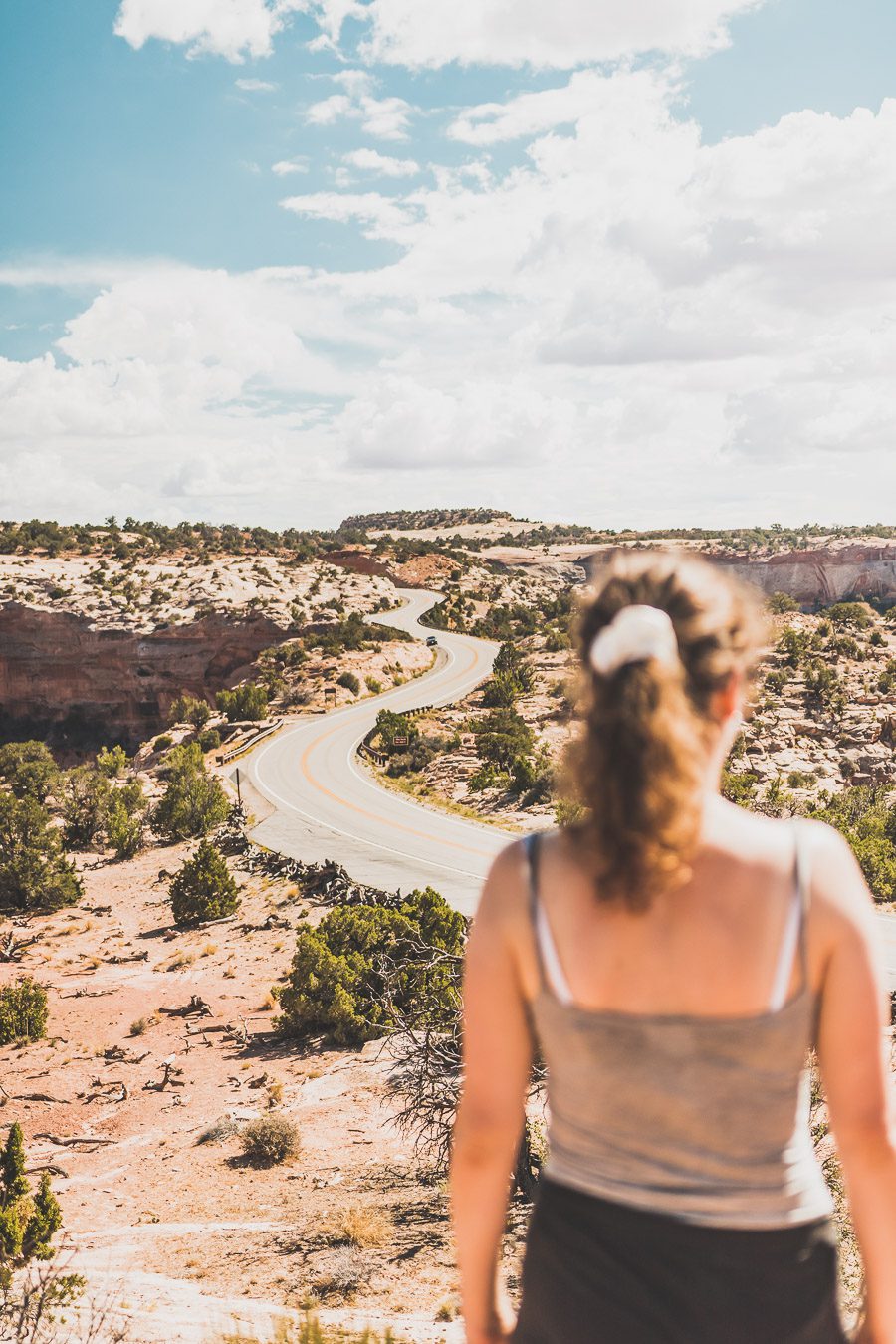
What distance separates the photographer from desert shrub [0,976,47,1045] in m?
17.3

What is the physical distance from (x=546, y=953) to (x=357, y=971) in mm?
16143

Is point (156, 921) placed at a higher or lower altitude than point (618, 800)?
lower

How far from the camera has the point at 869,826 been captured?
77.7 feet

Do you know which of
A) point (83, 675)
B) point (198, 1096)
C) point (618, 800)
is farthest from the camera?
point (83, 675)

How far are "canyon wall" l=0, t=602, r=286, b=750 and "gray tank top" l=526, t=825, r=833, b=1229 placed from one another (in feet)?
191

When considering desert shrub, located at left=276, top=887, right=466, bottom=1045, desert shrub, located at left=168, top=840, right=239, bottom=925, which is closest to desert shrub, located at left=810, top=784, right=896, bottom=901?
desert shrub, located at left=276, top=887, right=466, bottom=1045

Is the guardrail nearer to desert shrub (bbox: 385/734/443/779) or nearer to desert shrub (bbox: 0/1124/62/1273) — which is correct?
desert shrub (bbox: 385/734/443/779)

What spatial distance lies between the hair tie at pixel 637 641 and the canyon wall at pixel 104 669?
5832 cm

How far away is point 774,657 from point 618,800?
44.7 m

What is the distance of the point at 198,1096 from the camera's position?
14695mm

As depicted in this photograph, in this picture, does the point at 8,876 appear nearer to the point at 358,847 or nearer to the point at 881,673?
the point at 358,847

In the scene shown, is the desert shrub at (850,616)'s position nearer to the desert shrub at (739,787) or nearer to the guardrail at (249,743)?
the desert shrub at (739,787)

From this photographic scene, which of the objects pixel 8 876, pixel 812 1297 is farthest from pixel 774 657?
pixel 812 1297

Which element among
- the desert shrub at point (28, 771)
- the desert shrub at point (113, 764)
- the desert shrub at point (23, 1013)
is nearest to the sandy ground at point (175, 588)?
the desert shrub at point (28, 771)
